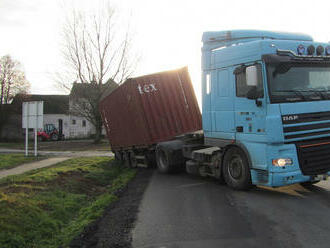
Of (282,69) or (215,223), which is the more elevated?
(282,69)

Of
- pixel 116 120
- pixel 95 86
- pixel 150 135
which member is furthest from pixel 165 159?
pixel 95 86

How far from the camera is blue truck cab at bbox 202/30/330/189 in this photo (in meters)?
6.84

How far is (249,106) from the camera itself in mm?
7445

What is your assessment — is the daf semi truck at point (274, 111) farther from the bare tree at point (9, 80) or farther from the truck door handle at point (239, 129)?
the bare tree at point (9, 80)

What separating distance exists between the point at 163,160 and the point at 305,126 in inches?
217

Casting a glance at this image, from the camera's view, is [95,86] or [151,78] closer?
[151,78]

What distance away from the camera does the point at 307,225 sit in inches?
210

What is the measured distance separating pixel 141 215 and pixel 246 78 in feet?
11.6

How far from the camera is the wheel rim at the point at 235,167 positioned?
778 cm

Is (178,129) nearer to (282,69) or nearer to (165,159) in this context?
(165,159)

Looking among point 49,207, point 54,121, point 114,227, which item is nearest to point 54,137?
point 54,121

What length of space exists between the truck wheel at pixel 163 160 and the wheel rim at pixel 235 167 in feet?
10.3

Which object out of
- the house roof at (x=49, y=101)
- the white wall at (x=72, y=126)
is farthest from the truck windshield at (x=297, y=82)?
the white wall at (x=72, y=126)

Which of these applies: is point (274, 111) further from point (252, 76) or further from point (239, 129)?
point (239, 129)
